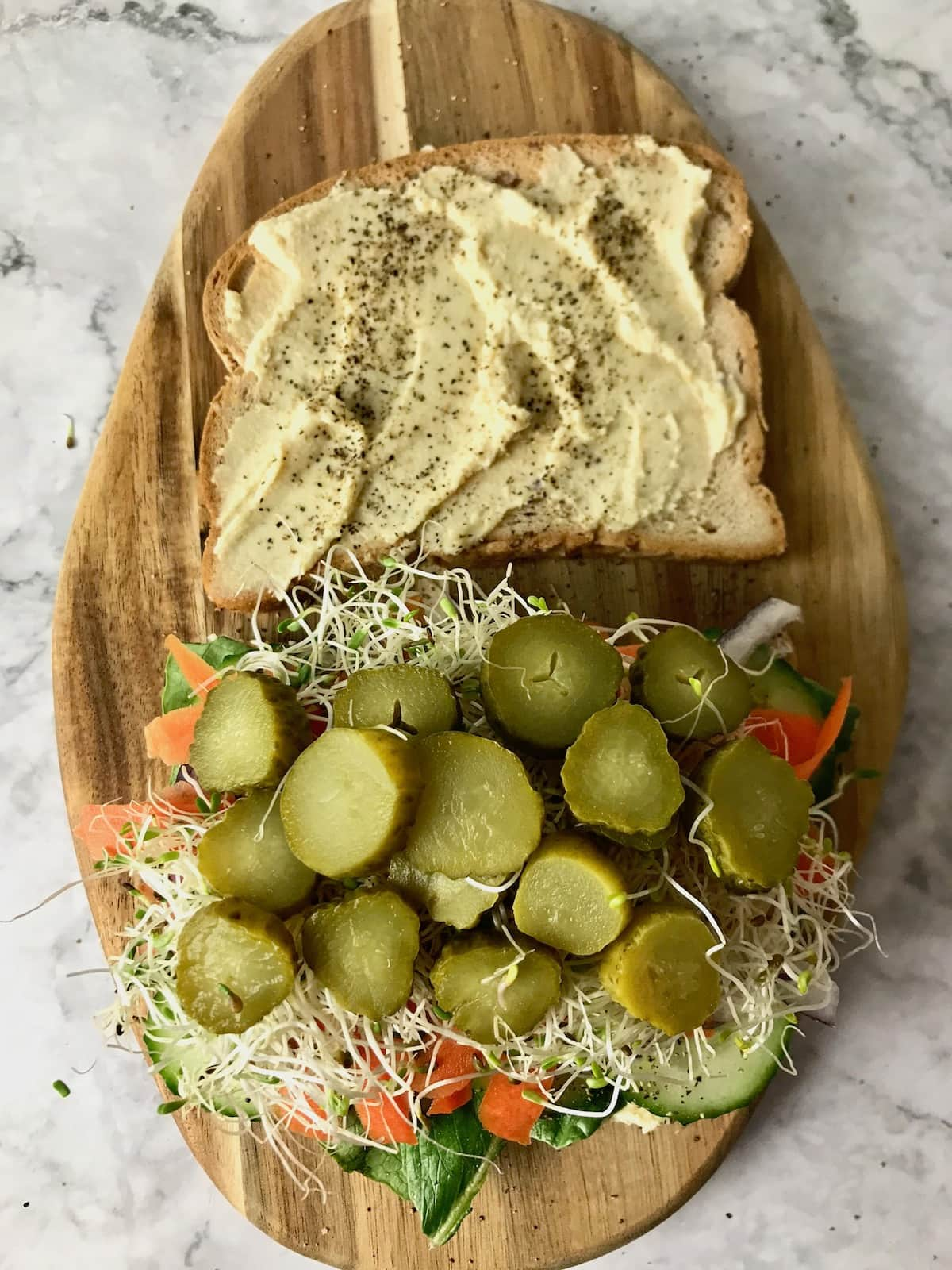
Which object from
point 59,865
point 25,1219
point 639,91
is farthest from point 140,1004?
point 639,91

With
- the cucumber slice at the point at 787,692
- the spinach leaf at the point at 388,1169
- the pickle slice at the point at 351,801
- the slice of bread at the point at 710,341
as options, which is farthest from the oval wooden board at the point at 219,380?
the pickle slice at the point at 351,801

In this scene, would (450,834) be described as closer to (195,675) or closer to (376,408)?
(195,675)

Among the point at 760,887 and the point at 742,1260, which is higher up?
the point at 760,887

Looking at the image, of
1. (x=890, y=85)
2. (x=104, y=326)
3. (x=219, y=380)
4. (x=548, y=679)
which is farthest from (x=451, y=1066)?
(x=890, y=85)

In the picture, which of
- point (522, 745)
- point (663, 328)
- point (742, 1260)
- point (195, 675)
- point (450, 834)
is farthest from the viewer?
point (742, 1260)

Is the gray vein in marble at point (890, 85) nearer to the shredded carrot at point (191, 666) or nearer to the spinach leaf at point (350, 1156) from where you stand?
the shredded carrot at point (191, 666)

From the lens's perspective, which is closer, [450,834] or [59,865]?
[450,834]

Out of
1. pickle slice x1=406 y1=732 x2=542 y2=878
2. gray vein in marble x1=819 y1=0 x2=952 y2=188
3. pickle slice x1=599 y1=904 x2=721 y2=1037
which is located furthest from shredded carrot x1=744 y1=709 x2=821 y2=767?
gray vein in marble x1=819 y1=0 x2=952 y2=188

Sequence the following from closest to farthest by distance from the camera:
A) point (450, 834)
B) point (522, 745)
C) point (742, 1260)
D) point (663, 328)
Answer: point (450, 834) < point (522, 745) < point (663, 328) < point (742, 1260)
